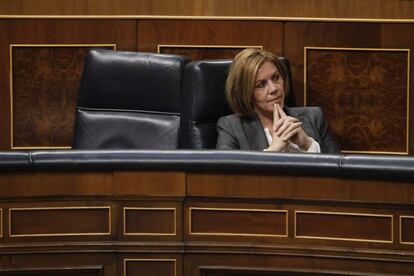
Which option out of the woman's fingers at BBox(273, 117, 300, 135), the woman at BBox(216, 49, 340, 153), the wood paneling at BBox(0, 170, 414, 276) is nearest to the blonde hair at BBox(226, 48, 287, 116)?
the woman at BBox(216, 49, 340, 153)

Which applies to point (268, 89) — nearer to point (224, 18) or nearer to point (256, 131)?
point (256, 131)

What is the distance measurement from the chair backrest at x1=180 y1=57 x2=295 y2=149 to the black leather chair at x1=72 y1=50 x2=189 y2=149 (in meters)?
0.07

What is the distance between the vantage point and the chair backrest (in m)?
Result: 2.87

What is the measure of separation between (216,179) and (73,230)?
339mm

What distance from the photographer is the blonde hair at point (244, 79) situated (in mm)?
2768

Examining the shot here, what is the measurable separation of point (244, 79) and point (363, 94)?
0.57 metres

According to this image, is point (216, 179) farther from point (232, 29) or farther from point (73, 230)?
point (232, 29)

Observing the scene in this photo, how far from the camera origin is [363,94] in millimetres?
3189

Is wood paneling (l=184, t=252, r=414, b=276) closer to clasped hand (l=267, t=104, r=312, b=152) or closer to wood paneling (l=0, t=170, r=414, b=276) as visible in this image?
wood paneling (l=0, t=170, r=414, b=276)

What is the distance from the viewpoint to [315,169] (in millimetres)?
2115

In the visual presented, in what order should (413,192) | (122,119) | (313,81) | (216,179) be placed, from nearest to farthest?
(413,192)
(216,179)
(122,119)
(313,81)

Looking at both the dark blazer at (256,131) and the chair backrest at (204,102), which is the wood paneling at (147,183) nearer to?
the dark blazer at (256,131)

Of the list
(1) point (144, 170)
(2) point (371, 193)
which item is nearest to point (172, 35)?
(1) point (144, 170)

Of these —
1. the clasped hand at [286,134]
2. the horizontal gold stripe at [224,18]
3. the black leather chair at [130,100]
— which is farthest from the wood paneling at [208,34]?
the clasped hand at [286,134]
